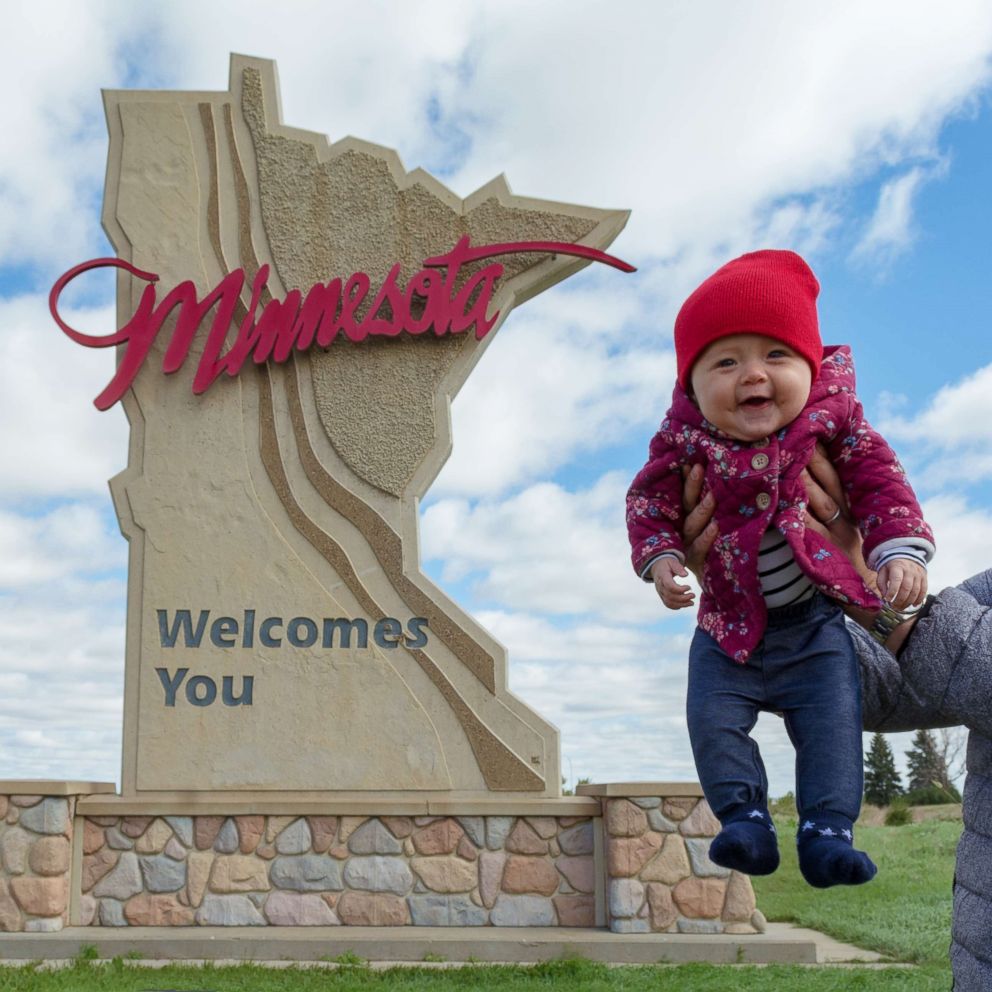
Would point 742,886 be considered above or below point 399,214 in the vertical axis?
below

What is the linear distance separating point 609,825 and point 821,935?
6.05ft

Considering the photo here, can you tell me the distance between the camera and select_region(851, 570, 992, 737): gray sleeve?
2.07 meters

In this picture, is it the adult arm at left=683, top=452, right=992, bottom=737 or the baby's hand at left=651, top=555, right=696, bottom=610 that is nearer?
the adult arm at left=683, top=452, right=992, bottom=737

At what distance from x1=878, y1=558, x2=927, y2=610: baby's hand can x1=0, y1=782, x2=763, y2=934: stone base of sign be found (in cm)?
613

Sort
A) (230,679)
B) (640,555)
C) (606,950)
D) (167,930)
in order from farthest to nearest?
(230,679) → (167,930) → (606,950) → (640,555)

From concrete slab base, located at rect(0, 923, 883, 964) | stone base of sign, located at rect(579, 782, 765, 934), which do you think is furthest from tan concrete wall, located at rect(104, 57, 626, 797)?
concrete slab base, located at rect(0, 923, 883, 964)

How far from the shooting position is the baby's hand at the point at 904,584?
2.14m

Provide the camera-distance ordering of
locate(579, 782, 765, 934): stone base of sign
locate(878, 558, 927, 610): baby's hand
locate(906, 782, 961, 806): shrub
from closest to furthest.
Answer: locate(878, 558, 927, 610): baby's hand
locate(579, 782, 765, 934): stone base of sign
locate(906, 782, 961, 806): shrub

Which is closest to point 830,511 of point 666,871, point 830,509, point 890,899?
point 830,509

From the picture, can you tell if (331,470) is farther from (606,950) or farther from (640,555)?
(640,555)

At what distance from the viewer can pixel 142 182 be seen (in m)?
9.62

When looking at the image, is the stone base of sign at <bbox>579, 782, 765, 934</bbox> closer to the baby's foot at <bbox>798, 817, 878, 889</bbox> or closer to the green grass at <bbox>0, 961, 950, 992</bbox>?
the green grass at <bbox>0, 961, 950, 992</bbox>

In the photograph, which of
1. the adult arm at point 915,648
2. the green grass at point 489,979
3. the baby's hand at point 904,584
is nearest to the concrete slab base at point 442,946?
the green grass at point 489,979

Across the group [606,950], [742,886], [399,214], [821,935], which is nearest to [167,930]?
[606,950]
